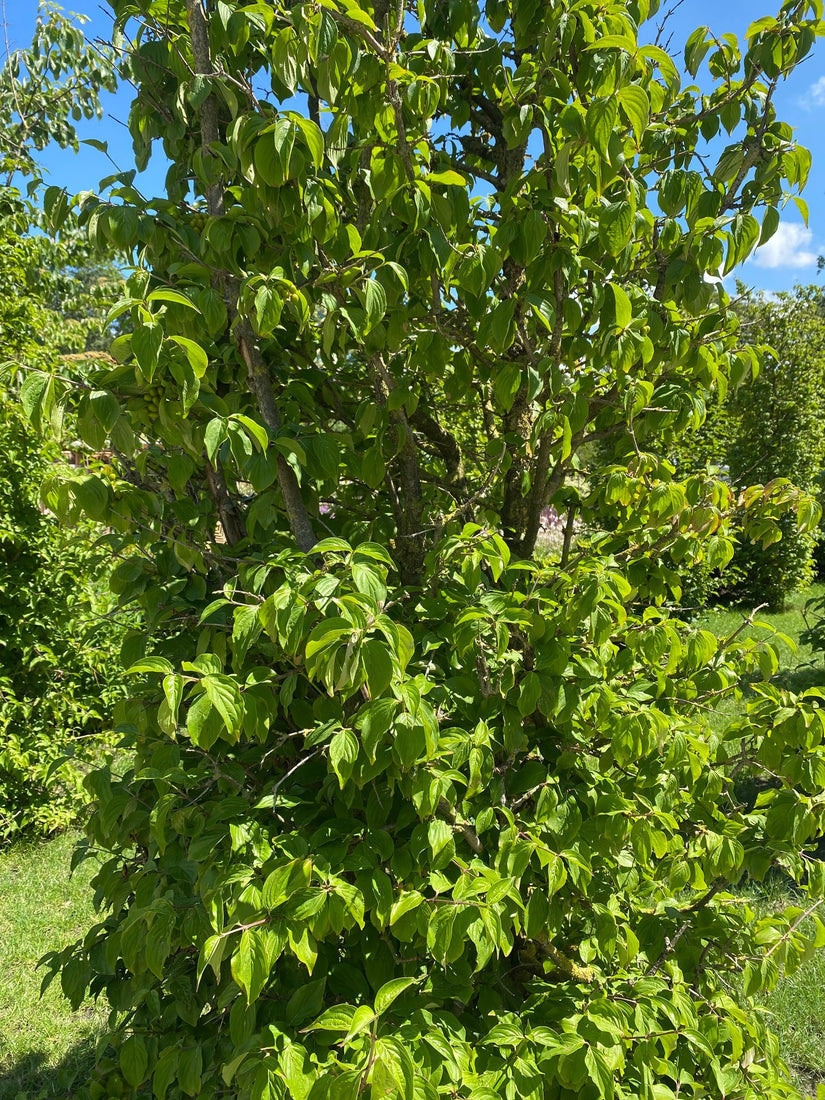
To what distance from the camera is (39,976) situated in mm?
3906

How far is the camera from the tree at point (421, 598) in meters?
1.55

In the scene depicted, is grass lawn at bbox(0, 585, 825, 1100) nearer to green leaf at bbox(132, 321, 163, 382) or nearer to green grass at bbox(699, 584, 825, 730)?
green leaf at bbox(132, 321, 163, 382)

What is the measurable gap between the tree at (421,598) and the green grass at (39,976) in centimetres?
124

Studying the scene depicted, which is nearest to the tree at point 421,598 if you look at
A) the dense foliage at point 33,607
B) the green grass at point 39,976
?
the green grass at point 39,976

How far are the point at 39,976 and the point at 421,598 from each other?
3.18m

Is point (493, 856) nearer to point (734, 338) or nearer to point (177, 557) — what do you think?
point (177, 557)

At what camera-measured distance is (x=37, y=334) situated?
5.45 meters

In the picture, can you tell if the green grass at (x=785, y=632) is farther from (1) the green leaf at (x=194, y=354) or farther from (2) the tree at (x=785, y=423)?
(1) the green leaf at (x=194, y=354)

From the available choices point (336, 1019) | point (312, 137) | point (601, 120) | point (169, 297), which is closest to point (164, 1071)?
point (336, 1019)

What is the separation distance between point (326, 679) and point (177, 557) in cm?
66

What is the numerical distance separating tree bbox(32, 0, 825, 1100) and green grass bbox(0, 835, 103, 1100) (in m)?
1.24

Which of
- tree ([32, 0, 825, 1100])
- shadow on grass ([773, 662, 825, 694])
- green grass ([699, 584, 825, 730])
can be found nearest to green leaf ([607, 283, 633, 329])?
tree ([32, 0, 825, 1100])

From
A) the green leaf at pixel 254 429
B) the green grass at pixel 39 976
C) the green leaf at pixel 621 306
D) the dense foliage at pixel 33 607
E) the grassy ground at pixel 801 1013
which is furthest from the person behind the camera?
the dense foliage at pixel 33 607

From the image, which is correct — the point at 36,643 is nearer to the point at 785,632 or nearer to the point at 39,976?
the point at 39,976
